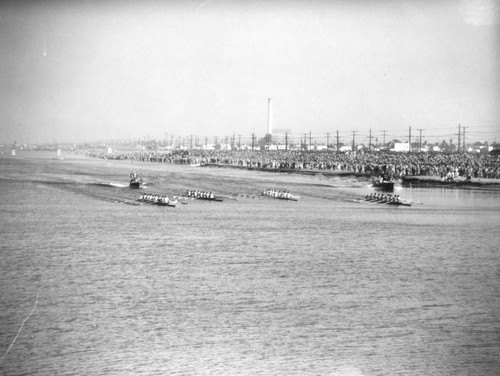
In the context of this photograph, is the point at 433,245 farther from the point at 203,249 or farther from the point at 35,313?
the point at 35,313

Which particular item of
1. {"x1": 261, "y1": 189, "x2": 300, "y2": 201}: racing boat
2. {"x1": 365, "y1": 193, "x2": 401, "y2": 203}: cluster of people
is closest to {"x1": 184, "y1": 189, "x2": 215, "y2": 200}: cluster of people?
{"x1": 261, "y1": 189, "x2": 300, "y2": 201}: racing boat

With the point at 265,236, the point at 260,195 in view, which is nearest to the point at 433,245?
the point at 265,236

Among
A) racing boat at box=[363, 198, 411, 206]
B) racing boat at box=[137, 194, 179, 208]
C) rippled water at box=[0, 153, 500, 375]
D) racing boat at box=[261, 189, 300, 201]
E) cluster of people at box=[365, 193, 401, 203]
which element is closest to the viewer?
rippled water at box=[0, 153, 500, 375]

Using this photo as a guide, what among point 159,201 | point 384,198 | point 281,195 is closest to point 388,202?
point 384,198

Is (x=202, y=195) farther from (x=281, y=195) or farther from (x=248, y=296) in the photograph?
(x=248, y=296)

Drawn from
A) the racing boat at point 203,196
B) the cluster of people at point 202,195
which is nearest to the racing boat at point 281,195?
the racing boat at point 203,196

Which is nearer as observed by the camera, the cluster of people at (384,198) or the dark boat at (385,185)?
the cluster of people at (384,198)

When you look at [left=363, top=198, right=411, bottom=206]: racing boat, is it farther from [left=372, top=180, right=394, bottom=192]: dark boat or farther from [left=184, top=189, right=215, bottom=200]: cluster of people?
[left=184, top=189, right=215, bottom=200]: cluster of people

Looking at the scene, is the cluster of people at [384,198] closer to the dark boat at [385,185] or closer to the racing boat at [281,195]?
the racing boat at [281,195]
